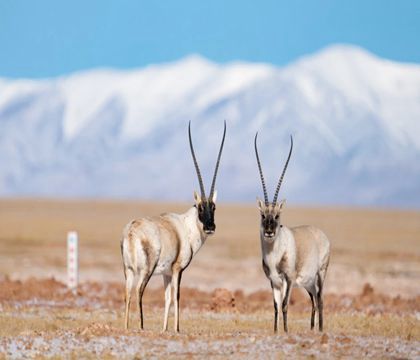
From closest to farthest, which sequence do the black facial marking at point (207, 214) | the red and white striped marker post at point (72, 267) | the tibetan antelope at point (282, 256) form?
the tibetan antelope at point (282, 256) → the black facial marking at point (207, 214) → the red and white striped marker post at point (72, 267)

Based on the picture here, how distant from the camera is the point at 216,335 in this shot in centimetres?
1809

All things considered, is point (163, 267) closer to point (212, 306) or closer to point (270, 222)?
point (270, 222)

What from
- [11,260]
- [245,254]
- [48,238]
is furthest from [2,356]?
[48,238]

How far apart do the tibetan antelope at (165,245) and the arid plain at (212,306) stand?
2.74 feet

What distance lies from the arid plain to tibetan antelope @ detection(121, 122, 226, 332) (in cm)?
83

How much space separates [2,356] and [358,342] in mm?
5147

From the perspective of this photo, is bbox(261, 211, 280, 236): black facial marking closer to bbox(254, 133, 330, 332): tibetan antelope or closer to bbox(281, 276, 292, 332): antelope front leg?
bbox(254, 133, 330, 332): tibetan antelope

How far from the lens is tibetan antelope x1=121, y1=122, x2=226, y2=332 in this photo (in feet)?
62.2

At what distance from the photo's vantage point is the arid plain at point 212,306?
16.5 meters

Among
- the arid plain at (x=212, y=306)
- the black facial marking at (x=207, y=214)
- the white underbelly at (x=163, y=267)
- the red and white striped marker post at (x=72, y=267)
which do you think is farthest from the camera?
the red and white striped marker post at (x=72, y=267)

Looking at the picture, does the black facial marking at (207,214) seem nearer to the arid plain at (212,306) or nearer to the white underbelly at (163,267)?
the white underbelly at (163,267)

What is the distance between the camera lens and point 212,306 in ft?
89.6

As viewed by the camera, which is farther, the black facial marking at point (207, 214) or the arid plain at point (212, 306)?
the black facial marking at point (207, 214)

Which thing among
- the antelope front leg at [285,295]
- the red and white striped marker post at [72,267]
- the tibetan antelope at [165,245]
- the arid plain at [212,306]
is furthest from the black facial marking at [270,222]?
the red and white striped marker post at [72,267]
